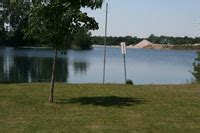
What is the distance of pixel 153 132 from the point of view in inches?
447

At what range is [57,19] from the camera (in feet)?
52.8

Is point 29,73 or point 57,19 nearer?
point 57,19

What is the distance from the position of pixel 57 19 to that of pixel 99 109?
3.47 m

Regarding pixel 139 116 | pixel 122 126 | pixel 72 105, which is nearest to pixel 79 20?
pixel 72 105

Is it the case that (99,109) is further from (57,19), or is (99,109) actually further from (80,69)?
(80,69)

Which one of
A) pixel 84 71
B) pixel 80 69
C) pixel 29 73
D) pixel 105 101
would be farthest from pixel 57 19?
pixel 80 69

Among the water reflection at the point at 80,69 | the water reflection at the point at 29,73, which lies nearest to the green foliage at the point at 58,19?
the water reflection at the point at 29,73

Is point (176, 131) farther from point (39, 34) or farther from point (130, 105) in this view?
point (39, 34)

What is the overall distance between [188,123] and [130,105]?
3.12 meters

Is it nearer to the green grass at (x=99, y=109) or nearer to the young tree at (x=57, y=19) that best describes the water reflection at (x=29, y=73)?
the green grass at (x=99, y=109)

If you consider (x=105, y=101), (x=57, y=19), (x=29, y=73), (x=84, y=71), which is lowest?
(x=84, y=71)

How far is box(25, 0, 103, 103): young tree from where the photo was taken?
52.6 ft

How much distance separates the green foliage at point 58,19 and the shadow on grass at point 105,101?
1998 millimetres

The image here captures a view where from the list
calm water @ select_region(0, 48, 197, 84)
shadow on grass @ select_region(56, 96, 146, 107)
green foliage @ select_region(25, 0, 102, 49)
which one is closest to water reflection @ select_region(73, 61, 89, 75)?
calm water @ select_region(0, 48, 197, 84)
